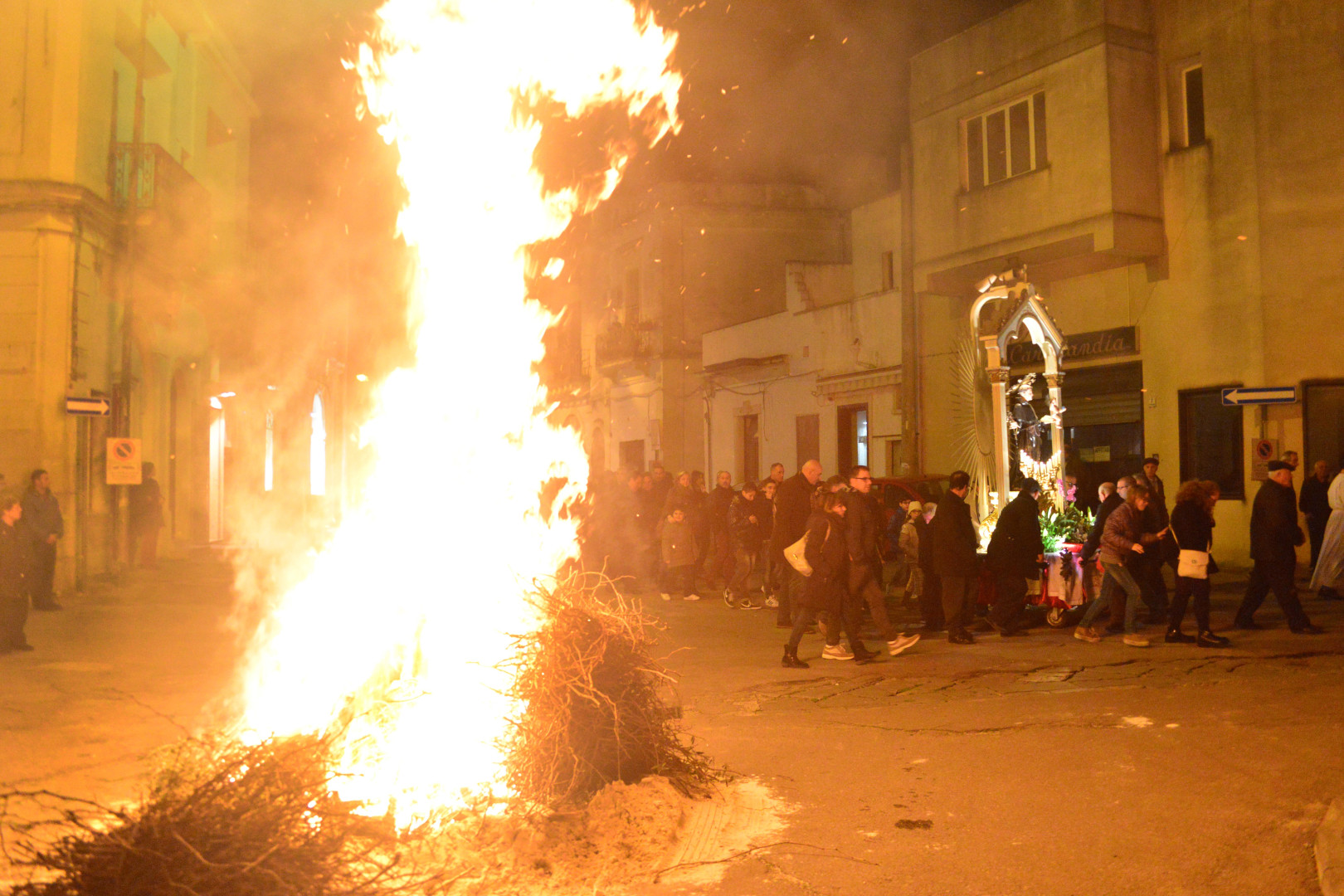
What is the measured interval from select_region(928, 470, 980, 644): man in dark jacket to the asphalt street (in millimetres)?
429

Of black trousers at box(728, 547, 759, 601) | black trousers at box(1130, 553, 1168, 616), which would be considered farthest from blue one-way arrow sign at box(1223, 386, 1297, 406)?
black trousers at box(728, 547, 759, 601)

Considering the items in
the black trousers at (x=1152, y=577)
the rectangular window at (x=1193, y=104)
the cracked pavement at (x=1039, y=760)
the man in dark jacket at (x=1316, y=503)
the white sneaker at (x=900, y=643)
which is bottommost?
the cracked pavement at (x=1039, y=760)

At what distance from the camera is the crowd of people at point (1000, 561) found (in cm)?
983

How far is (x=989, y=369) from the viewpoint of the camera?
14047 mm

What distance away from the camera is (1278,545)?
34.4 feet

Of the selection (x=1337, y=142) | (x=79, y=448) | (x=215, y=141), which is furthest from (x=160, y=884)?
(x=215, y=141)

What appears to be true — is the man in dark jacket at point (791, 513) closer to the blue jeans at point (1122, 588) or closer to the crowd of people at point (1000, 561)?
the crowd of people at point (1000, 561)

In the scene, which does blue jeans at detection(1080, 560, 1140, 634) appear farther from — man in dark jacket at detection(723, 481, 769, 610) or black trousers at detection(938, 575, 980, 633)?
man in dark jacket at detection(723, 481, 769, 610)

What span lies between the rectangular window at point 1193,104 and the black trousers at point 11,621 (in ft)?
59.4

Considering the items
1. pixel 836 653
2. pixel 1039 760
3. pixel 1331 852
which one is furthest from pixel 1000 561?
pixel 1331 852

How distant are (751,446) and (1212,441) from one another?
14455 millimetres

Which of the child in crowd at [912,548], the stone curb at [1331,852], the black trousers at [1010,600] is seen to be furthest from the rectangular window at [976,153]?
the stone curb at [1331,852]

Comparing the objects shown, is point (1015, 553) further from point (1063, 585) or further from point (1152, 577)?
point (1152, 577)

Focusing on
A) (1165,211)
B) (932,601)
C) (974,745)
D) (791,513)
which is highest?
(1165,211)
